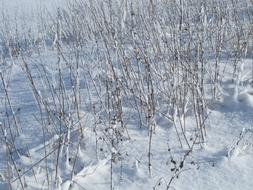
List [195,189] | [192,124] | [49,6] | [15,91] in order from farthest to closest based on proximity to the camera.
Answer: [49,6] < [15,91] < [192,124] < [195,189]

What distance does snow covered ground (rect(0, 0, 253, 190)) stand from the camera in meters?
2.01

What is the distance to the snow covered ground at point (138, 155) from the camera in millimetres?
2008


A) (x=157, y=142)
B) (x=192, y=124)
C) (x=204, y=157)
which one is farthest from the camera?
(x=192, y=124)

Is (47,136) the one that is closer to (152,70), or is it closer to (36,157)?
(36,157)

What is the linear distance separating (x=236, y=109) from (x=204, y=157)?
0.62 m

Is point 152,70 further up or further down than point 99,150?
further up

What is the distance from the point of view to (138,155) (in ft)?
7.37

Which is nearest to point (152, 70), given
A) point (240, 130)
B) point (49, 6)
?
point (240, 130)

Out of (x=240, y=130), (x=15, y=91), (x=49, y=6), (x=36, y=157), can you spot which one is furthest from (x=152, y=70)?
(x=49, y=6)

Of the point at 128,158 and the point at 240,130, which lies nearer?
the point at 128,158

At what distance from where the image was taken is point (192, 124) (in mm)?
2539

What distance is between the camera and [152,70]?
2.80 m

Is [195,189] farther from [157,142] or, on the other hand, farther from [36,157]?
[36,157]

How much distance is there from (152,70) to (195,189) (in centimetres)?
102
